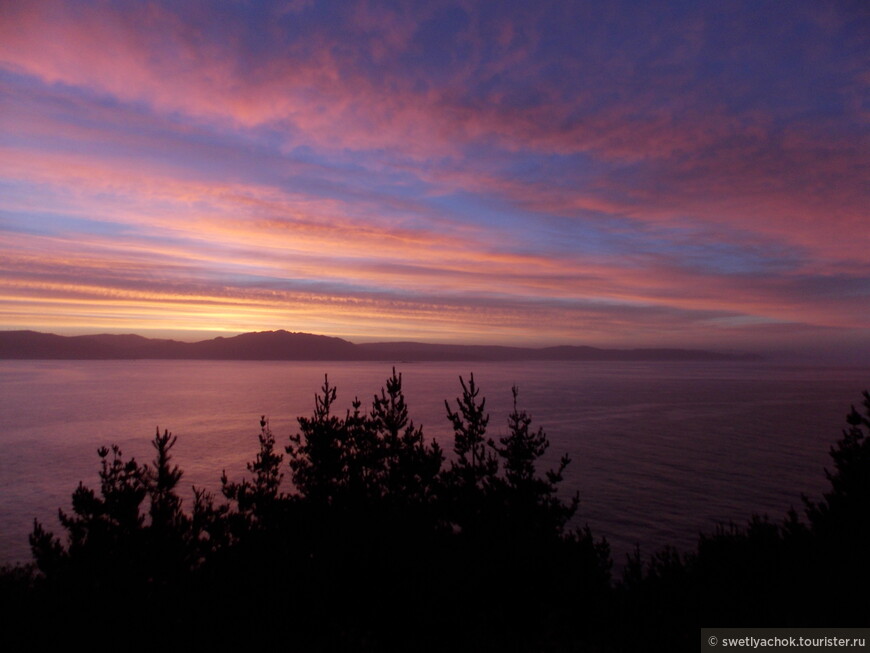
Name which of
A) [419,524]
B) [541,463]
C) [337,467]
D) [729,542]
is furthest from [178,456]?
[729,542]

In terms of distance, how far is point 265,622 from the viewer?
38.1 feet

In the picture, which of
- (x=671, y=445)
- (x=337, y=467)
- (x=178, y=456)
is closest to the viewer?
(x=337, y=467)

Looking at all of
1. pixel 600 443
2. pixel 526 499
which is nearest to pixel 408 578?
pixel 526 499

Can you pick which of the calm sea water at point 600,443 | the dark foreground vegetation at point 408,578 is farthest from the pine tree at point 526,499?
the calm sea water at point 600,443

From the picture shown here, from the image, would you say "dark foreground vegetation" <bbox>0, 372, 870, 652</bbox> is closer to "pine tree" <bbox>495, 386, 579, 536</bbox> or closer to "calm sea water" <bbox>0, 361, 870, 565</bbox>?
"pine tree" <bbox>495, 386, 579, 536</bbox>

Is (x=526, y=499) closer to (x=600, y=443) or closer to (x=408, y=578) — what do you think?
(x=408, y=578)

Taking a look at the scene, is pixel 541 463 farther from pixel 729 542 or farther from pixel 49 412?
pixel 49 412

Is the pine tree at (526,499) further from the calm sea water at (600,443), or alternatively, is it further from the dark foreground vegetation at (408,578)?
the calm sea water at (600,443)

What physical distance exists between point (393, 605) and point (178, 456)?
47.5 meters

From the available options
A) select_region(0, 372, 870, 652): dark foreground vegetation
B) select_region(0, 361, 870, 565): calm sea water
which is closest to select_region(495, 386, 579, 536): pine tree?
select_region(0, 372, 870, 652): dark foreground vegetation

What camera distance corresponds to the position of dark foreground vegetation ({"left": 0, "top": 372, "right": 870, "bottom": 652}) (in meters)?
11.2

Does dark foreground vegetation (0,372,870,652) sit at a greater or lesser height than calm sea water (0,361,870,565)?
greater

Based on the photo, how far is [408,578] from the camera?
13469 millimetres

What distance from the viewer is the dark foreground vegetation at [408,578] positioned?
11.2 meters
